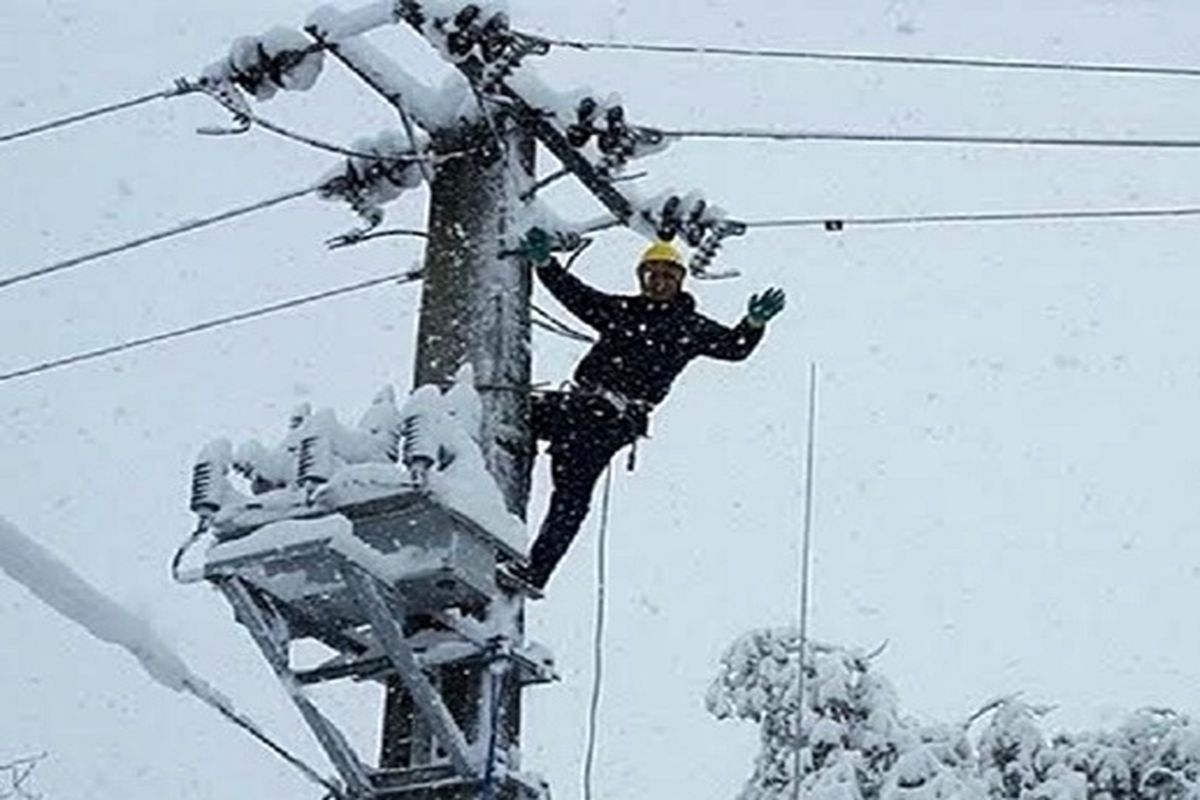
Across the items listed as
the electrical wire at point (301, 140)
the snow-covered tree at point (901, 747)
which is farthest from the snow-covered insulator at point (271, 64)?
the snow-covered tree at point (901, 747)

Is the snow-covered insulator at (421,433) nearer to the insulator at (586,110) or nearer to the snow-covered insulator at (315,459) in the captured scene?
the snow-covered insulator at (315,459)

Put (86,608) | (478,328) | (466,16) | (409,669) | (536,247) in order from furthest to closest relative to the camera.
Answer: (466,16) → (536,247) → (478,328) → (409,669) → (86,608)

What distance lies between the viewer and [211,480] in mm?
5469

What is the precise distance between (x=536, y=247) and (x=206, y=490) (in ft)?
4.23

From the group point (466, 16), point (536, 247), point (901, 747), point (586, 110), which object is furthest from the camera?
point (901, 747)

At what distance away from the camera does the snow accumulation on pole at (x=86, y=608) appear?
3133mm

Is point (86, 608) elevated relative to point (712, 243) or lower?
lower

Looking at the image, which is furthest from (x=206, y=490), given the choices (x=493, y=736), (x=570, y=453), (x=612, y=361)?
(x=612, y=361)

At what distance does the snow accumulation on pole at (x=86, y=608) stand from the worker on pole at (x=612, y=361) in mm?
1683

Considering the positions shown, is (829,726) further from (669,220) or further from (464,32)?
(464,32)

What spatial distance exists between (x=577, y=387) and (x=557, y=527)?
17.1 inches

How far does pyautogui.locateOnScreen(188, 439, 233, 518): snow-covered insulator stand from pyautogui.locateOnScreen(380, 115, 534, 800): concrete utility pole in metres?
0.66

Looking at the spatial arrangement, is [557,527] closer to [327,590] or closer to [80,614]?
[327,590]

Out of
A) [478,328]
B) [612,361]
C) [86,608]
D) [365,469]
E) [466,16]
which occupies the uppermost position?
[466,16]
